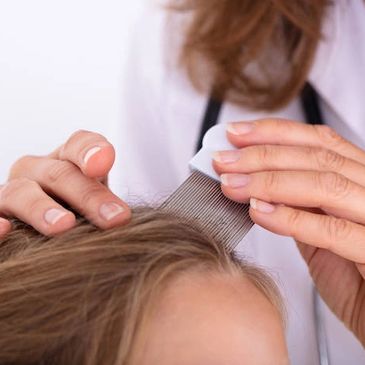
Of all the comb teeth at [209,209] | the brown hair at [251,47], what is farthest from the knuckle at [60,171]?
the brown hair at [251,47]

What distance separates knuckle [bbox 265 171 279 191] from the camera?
695 millimetres

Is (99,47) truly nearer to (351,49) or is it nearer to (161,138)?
(161,138)

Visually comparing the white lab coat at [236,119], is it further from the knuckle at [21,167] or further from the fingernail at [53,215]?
the fingernail at [53,215]

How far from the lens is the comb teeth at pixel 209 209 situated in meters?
0.68

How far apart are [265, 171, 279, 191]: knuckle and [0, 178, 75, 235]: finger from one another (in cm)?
20

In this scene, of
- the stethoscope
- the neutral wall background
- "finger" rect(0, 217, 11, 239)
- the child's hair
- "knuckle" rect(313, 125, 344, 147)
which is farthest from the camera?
the neutral wall background

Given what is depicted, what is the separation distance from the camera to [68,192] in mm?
685

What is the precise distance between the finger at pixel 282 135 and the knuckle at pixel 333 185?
0.06 meters

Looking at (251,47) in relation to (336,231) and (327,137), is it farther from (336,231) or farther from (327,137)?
(336,231)

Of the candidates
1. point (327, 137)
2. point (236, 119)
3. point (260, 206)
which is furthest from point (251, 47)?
point (260, 206)

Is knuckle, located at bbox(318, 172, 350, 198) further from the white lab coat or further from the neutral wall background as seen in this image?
the neutral wall background

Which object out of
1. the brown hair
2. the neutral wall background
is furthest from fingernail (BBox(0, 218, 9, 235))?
the neutral wall background

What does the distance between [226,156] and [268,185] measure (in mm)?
54

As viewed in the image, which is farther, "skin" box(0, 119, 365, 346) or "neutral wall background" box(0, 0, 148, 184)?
"neutral wall background" box(0, 0, 148, 184)
